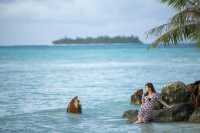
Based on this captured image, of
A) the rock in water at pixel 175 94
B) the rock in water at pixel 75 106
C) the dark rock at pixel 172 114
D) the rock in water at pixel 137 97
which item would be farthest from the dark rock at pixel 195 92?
the rock in water at pixel 137 97

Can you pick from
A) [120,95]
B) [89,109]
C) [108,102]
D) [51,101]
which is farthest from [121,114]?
[120,95]

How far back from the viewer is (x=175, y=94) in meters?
20.6

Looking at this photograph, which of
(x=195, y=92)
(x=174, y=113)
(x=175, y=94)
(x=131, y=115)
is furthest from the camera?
(x=175, y=94)

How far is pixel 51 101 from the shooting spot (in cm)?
2767

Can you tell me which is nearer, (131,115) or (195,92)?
(195,92)

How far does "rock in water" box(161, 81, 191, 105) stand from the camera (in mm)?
20312

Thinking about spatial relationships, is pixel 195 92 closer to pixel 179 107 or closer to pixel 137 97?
pixel 179 107

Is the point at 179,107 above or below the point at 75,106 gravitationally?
above

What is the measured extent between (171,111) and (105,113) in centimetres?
383

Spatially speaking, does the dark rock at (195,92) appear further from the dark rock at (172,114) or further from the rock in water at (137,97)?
the rock in water at (137,97)

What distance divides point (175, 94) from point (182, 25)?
2.45 metres

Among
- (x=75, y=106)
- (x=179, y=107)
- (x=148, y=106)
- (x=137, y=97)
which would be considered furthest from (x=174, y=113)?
(x=137, y=97)

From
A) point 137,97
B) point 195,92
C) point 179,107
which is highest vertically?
point 195,92

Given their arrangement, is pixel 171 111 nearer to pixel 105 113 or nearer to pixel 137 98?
pixel 105 113
